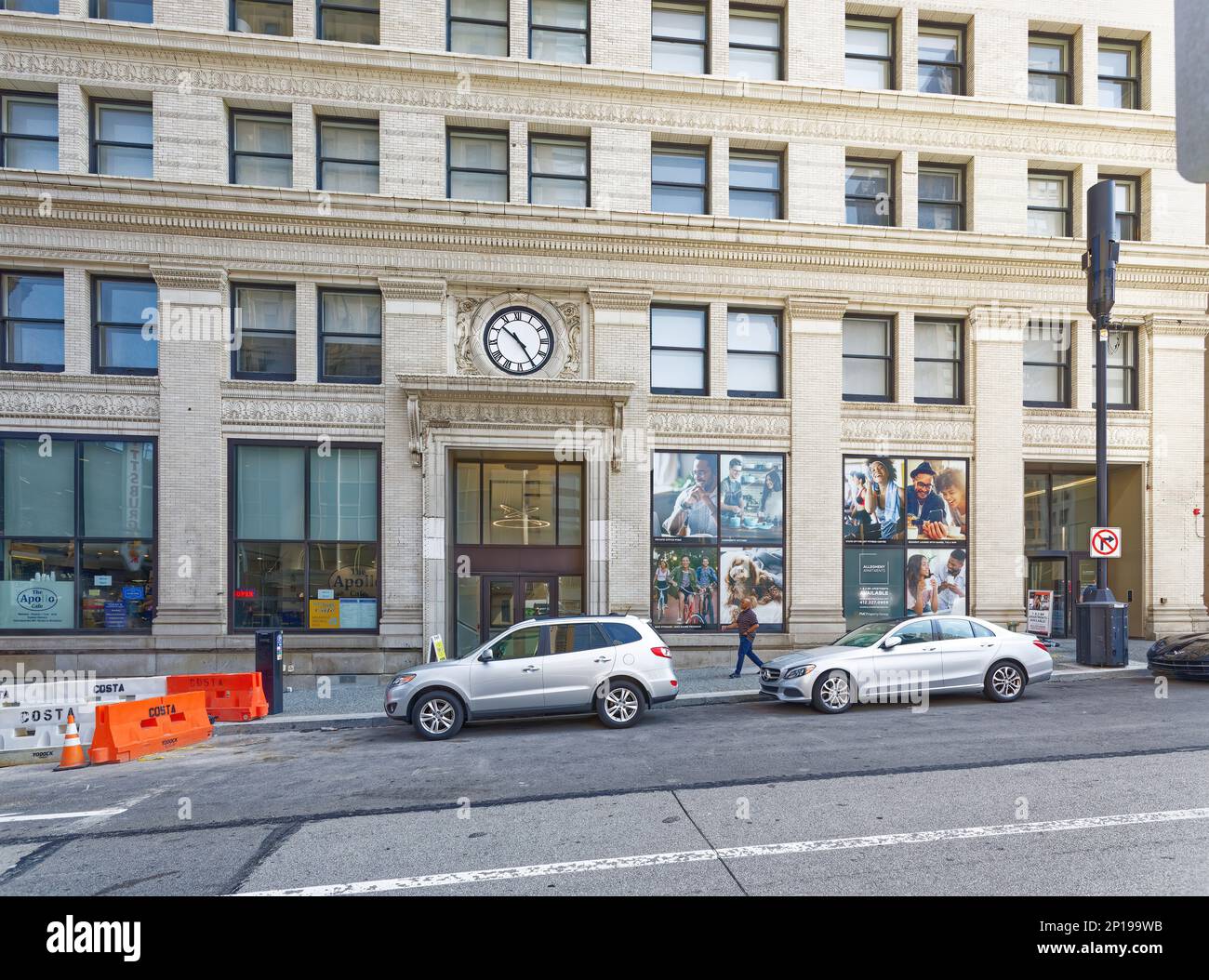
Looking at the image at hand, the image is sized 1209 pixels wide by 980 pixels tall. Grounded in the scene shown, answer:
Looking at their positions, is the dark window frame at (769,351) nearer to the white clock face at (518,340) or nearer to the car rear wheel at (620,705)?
the white clock face at (518,340)

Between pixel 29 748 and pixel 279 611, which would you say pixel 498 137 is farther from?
pixel 29 748

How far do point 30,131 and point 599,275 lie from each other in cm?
1225

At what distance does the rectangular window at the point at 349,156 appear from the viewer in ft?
50.7

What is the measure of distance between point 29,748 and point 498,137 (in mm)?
14014

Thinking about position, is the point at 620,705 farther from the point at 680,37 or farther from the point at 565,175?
the point at 680,37

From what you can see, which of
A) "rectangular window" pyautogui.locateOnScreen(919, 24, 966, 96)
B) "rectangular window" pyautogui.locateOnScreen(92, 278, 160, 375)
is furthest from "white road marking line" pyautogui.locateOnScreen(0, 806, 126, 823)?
"rectangular window" pyautogui.locateOnScreen(919, 24, 966, 96)

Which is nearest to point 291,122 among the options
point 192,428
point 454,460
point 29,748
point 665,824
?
point 192,428

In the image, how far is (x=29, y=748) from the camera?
946 cm

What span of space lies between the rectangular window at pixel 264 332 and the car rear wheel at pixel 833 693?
1227cm

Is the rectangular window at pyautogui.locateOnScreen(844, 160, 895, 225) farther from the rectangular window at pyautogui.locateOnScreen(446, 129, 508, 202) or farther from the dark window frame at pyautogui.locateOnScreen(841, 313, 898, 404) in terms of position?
the rectangular window at pyautogui.locateOnScreen(446, 129, 508, 202)

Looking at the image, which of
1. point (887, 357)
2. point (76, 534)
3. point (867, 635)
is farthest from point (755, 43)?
point (76, 534)

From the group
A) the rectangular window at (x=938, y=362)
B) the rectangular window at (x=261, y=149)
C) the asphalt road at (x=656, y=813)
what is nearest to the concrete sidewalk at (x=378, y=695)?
the asphalt road at (x=656, y=813)

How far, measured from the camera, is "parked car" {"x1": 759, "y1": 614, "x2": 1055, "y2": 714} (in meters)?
10.7

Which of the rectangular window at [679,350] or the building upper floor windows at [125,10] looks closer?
the building upper floor windows at [125,10]
